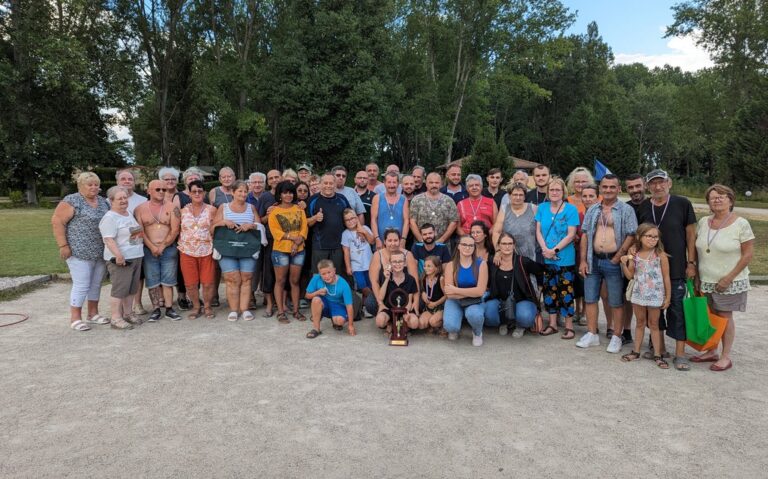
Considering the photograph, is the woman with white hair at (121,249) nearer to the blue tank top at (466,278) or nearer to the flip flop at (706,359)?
the blue tank top at (466,278)

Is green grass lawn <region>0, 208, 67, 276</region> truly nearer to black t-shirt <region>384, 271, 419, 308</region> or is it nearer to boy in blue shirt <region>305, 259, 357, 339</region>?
boy in blue shirt <region>305, 259, 357, 339</region>

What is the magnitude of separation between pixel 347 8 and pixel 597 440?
26.8m

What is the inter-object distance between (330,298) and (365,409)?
2206 mm

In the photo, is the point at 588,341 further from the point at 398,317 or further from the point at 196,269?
the point at 196,269

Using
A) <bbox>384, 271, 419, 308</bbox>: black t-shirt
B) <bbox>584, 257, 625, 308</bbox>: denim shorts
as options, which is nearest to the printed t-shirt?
<bbox>584, 257, 625, 308</bbox>: denim shorts

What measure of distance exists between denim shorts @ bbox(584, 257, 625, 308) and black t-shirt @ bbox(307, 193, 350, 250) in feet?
9.85

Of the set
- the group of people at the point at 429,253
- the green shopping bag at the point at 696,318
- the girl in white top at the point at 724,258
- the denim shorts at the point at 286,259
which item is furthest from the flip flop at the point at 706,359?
the denim shorts at the point at 286,259

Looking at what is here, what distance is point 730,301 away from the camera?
4.39 meters

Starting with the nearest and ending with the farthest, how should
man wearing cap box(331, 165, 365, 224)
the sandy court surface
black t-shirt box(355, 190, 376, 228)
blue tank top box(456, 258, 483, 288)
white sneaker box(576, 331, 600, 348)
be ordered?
the sandy court surface
white sneaker box(576, 331, 600, 348)
blue tank top box(456, 258, 483, 288)
man wearing cap box(331, 165, 365, 224)
black t-shirt box(355, 190, 376, 228)

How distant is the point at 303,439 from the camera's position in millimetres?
3234

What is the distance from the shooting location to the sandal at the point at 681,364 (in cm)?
446

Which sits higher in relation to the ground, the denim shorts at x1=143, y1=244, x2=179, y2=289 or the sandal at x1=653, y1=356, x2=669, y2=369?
the denim shorts at x1=143, y1=244, x2=179, y2=289

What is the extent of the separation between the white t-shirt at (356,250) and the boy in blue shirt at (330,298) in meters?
0.60

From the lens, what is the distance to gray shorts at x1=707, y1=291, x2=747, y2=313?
4.36m
